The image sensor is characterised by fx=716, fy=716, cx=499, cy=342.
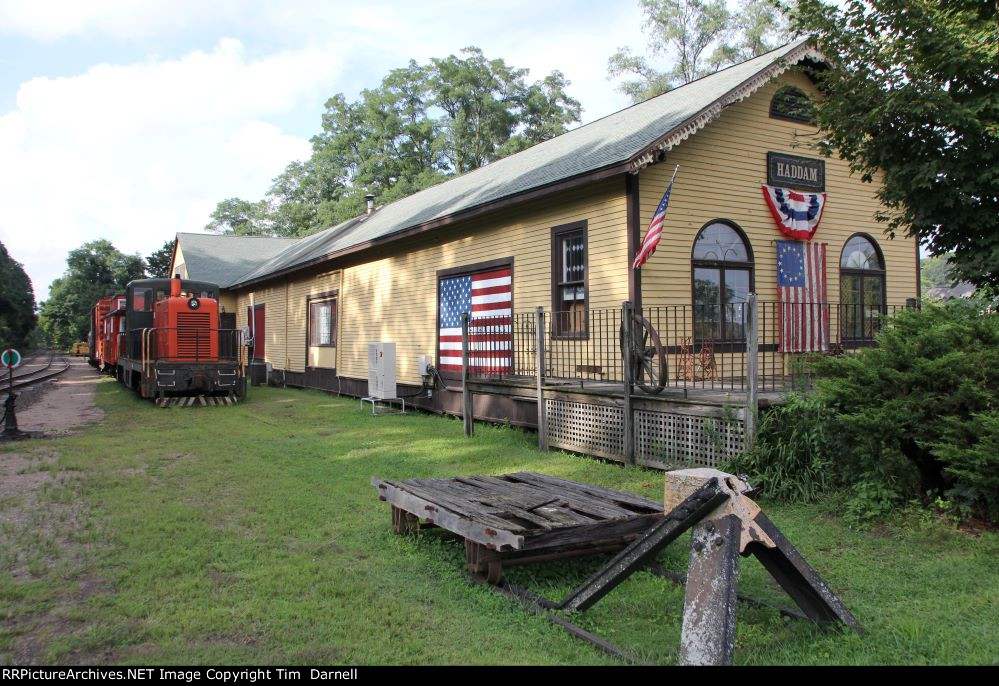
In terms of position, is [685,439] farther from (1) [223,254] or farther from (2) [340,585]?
(1) [223,254]

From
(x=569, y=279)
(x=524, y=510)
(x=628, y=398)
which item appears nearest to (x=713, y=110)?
(x=569, y=279)

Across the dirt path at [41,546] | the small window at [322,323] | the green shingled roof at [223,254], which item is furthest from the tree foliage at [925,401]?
the green shingled roof at [223,254]

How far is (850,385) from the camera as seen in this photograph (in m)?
5.86

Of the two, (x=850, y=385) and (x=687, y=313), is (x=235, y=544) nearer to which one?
(x=850, y=385)

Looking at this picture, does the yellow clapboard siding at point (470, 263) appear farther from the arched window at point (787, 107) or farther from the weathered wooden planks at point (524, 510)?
the weathered wooden planks at point (524, 510)

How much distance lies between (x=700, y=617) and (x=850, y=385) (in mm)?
3458

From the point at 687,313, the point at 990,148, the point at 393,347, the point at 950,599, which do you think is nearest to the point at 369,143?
the point at 393,347

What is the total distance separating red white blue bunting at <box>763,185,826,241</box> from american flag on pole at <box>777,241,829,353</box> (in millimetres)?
202

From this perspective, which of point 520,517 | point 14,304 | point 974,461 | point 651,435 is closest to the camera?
point 520,517

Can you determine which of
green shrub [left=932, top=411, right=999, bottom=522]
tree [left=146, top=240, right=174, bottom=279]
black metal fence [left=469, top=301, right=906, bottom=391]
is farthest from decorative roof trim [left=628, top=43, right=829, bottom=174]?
tree [left=146, top=240, right=174, bottom=279]

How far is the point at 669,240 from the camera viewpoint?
9.88 meters

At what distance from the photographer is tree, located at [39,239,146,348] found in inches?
2527

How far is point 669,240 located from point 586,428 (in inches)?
117

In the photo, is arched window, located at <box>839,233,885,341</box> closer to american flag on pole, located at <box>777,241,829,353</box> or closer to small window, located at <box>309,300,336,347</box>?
american flag on pole, located at <box>777,241,829,353</box>
